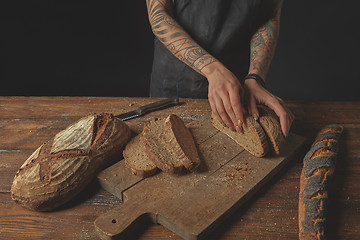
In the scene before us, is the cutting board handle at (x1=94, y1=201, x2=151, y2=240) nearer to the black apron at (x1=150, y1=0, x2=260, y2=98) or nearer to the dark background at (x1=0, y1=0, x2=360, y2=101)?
the black apron at (x1=150, y1=0, x2=260, y2=98)

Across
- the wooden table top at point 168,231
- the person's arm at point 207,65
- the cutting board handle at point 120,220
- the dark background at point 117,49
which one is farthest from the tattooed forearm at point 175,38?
the dark background at point 117,49

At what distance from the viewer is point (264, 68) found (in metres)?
2.29

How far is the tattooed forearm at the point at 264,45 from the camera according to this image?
7.57 feet

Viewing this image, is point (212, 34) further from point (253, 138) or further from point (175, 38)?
point (253, 138)

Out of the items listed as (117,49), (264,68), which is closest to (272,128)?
(264,68)

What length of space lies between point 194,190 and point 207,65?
2.95 feet

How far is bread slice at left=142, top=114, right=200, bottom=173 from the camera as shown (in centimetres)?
157

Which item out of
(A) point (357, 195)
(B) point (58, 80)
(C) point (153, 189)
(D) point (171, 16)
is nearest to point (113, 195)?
(C) point (153, 189)

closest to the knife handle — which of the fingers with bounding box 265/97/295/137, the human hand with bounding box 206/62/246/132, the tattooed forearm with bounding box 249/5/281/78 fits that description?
the human hand with bounding box 206/62/246/132

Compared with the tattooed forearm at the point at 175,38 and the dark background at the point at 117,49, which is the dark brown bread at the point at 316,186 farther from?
the dark background at the point at 117,49

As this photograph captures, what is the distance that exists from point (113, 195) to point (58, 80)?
3.45 metres

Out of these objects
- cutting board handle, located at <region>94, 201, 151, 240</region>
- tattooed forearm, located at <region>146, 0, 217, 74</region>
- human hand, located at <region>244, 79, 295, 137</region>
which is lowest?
cutting board handle, located at <region>94, 201, 151, 240</region>

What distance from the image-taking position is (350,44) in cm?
456

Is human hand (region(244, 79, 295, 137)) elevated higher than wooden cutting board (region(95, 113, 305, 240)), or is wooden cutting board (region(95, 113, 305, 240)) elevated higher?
human hand (region(244, 79, 295, 137))
